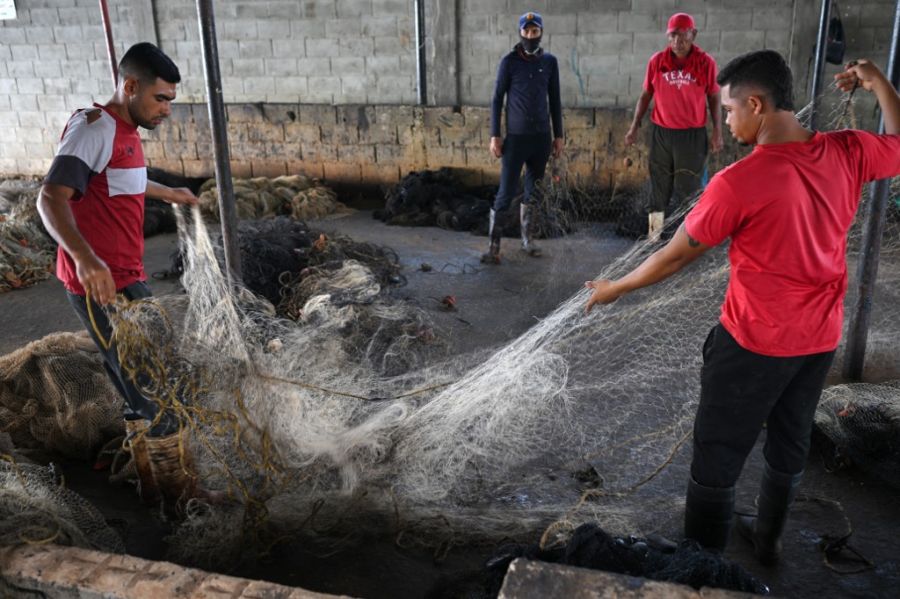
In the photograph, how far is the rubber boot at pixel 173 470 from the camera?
10.5ft

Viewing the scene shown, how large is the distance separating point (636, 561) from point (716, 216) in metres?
1.11

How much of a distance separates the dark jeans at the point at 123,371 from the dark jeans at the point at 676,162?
187 inches

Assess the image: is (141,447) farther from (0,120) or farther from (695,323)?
(0,120)

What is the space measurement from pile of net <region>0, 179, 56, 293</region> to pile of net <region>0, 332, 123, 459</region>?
3.30 m

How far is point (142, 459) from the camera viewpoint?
3307 millimetres

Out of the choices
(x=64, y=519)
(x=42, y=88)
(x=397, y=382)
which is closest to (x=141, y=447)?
(x=64, y=519)

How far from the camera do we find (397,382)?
3988 millimetres

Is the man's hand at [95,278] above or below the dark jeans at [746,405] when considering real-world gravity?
above

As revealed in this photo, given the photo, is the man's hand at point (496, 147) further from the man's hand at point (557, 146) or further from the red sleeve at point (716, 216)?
the red sleeve at point (716, 216)

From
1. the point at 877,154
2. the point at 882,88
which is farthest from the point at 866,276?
the point at 877,154

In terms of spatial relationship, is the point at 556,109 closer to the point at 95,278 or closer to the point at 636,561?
the point at 95,278

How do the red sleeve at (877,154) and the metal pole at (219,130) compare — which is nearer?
the red sleeve at (877,154)

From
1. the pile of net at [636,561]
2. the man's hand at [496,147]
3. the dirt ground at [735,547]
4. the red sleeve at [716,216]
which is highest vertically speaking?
the red sleeve at [716,216]

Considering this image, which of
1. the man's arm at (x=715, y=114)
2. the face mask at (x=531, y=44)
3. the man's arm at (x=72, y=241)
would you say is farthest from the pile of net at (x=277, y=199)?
the man's arm at (x=72, y=241)
